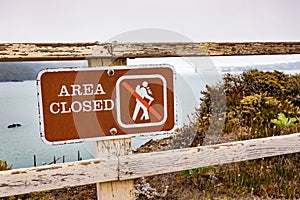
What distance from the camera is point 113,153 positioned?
143 centimetres

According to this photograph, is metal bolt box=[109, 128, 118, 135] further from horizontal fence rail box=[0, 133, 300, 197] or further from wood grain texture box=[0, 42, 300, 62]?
wood grain texture box=[0, 42, 300, 62]

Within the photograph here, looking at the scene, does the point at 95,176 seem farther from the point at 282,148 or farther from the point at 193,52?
the point at 282,148

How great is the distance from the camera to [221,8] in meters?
3.84

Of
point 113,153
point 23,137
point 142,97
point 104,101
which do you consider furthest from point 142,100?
point 23,137

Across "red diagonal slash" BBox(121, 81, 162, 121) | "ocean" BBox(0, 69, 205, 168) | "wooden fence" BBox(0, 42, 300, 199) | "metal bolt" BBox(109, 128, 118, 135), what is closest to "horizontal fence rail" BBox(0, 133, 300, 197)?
"wooden fence" BBox(0, 42, 300, 199)

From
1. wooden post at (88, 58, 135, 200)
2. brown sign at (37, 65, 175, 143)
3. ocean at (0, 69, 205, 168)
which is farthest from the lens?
ocean at (0, 69, 205, 168)

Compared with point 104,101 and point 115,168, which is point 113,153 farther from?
point 104,101

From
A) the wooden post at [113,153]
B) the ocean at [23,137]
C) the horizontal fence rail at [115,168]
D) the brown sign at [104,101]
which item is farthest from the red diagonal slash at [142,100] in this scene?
the ocean at [23,137]

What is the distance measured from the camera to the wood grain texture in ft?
4.22

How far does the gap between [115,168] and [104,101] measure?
0.34 metres

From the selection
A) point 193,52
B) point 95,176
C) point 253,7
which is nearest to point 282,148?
point 193,52

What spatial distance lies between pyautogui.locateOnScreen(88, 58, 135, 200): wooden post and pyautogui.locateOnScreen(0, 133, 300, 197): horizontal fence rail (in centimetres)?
3

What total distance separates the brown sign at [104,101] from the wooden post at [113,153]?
0.18 ft

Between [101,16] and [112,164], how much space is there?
6.29 feet
